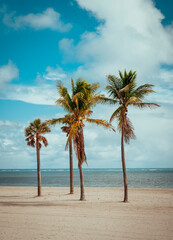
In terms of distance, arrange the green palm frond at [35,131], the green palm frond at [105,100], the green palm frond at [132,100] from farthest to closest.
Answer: the green palm frond at [35,131], the green palm frond at [105,100], the green palm frond at [132,100]

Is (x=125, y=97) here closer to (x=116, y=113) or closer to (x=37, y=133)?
(x=116, y=113)

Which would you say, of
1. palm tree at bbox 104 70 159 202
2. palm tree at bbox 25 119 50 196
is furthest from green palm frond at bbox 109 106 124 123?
palm tree at bbox 25 119 50 196

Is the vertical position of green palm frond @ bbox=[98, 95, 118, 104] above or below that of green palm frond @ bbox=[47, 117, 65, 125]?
above

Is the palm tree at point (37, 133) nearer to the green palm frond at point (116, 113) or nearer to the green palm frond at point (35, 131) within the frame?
the green palm frond at point (35, 131)

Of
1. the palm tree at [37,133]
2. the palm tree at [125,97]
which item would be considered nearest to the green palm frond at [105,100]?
the palm tree at [125,97]

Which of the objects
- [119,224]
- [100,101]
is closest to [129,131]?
[100,101]

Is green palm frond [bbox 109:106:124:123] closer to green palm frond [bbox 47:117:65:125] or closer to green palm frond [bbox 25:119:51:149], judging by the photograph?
green palm frond [bbox 47:117:65:125]

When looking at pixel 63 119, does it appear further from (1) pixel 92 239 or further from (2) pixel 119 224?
(1) pixel 92 239

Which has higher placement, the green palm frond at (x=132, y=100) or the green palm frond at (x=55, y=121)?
the green palm frond at (x=132, y=100)

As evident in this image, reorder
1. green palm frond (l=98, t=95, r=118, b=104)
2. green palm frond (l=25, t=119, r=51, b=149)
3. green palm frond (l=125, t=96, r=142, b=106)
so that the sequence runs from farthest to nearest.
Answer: green palm frond (l=25, t=119, r=51, b=149)
green palm frond (l=98, t=95, r=118, b=104)
green palm frond (l=125, t=96, r=142, b=106)

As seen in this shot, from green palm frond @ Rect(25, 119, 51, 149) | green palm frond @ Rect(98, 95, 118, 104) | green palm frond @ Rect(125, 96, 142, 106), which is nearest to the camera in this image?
green palm frond @ Rect(125, 96, 142, 106)

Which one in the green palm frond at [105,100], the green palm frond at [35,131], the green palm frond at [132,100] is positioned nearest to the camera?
the green palm frond at [132,100]

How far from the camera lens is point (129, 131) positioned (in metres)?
17.3

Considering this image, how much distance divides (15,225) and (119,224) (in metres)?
4.33
